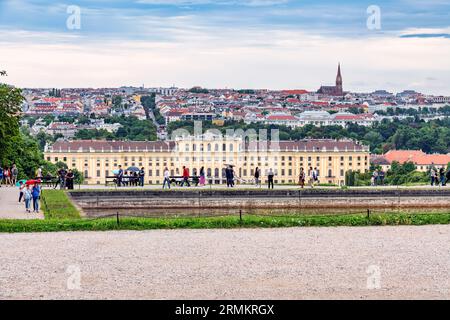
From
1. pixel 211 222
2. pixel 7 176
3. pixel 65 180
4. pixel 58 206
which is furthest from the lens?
pixel 7 176

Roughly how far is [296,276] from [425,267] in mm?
1910

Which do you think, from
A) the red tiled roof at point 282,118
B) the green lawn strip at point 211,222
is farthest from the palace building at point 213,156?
the red tiled roof at point 282,118

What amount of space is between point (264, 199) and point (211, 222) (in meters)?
6.90

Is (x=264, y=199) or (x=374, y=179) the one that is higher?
(x=264, y=199)

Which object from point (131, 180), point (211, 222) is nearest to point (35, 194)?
point (211, 222)

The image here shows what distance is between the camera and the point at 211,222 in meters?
19.9

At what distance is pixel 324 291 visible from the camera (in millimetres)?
13102

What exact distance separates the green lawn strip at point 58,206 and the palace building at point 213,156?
62259mm

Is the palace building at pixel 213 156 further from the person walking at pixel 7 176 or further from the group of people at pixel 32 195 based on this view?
the group of people at pixel 32 195

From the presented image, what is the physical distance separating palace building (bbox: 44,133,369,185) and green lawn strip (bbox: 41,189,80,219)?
6226 centimetres

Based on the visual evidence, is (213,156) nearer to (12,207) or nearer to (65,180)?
(65,180)

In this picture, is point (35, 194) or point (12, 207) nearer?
point (35, 194)
